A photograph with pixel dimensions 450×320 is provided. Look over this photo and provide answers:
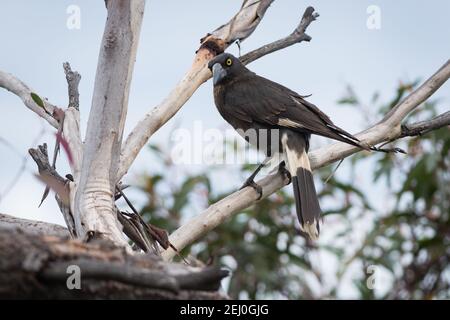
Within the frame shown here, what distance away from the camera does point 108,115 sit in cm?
350

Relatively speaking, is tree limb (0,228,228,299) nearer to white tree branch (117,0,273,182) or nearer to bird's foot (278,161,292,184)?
white tree branch (117,0,273,182)

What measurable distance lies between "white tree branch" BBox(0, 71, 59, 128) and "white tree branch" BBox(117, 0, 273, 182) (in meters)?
0.49

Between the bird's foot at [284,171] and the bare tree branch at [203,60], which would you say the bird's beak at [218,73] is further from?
the bird's foot at [284,171]

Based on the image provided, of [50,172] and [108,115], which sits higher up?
[108,115]

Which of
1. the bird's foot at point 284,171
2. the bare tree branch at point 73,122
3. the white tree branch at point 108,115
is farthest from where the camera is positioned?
the bird's foot at point 284,171

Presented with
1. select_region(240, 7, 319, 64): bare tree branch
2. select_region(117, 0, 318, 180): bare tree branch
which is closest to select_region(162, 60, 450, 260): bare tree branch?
select_region(117, 0, 318, 180): bare tree branch

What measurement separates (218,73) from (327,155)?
2.97 ft

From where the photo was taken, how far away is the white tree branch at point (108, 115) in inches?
133

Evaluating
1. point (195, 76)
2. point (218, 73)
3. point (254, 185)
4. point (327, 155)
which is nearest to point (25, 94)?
point (195, 76)

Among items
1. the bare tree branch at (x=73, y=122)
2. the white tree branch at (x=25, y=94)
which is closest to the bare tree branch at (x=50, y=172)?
the bare tree branch at (x=73, y=122)

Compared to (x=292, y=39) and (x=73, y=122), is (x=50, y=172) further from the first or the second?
(x=292, y=39)

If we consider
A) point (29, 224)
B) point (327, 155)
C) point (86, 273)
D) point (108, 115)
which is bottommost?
point (86, 273)
